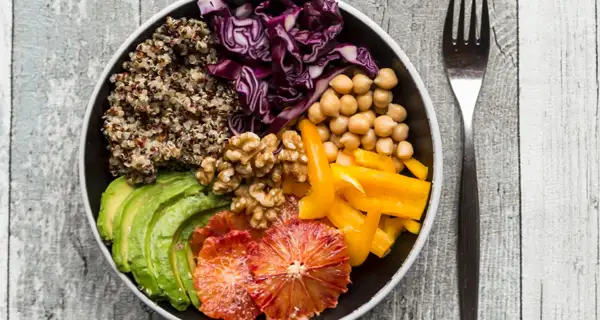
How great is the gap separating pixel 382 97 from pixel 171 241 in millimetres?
712

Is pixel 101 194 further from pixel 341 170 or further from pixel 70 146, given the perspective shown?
pixel 341 170

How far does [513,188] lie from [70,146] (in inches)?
53.8

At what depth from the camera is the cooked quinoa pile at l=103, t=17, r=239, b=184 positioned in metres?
1.94

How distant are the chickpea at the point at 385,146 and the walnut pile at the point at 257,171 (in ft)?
0.74

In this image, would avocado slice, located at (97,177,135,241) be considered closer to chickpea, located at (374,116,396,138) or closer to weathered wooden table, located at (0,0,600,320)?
weathered wooden table, located at (0,0,600,320)

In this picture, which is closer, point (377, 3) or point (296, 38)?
point (296, 38)

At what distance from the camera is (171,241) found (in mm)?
1934

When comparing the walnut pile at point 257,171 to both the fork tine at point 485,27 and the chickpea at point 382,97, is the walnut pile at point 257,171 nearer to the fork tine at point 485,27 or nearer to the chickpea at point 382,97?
the chickpea at point 382,97

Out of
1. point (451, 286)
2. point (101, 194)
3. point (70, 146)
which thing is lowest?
point (451, 286)

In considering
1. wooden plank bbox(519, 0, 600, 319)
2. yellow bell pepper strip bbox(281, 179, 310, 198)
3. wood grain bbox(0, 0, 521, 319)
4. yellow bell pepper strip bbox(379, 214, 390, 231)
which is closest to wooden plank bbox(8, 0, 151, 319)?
wood grain bbox(0, 0, 521, 319)

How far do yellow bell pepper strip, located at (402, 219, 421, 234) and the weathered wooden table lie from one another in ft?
0.63

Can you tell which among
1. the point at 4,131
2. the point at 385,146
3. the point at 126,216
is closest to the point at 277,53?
the point at 385,146

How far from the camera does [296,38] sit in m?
1.99

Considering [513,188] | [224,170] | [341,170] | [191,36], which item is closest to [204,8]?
[191,36]
